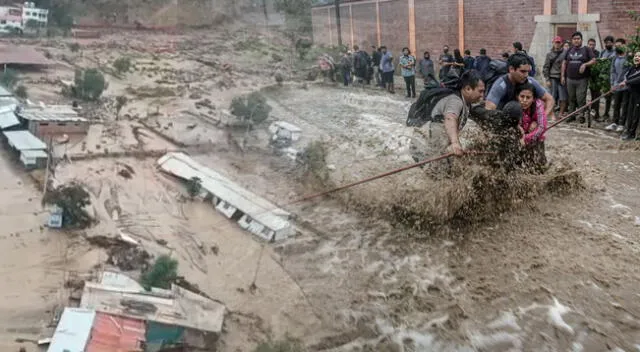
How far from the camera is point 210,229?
4195 millimetres

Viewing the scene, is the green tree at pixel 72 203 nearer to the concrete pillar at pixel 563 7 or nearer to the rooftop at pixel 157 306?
the rooftop at pixel 157 306

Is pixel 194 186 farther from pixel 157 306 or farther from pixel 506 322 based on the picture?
pixel 506 322

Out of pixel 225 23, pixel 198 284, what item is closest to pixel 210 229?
pixel 198 284

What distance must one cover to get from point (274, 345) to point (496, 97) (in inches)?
99.4

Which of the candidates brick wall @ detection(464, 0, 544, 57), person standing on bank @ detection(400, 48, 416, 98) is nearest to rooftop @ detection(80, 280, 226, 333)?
person standing on bank @ detection(400, 48, 416, 98)

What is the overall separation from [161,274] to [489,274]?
76.8 inches

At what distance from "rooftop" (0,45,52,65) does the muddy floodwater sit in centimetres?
370

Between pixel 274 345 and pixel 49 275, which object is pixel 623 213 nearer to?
pixel 274 345

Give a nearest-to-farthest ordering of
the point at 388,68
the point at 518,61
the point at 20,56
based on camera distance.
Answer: the point at 518,61 → the point at 20,56 → the point at 388,68

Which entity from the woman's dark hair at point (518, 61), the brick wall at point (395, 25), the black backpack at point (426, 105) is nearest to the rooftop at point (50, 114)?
the black backpack at point (426, 105)

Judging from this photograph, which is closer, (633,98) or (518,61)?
(518,61)

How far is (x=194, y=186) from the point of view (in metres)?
4.68

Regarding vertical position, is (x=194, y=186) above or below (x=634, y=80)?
below

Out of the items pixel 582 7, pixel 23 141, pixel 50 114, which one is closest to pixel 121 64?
pixel 50 114
